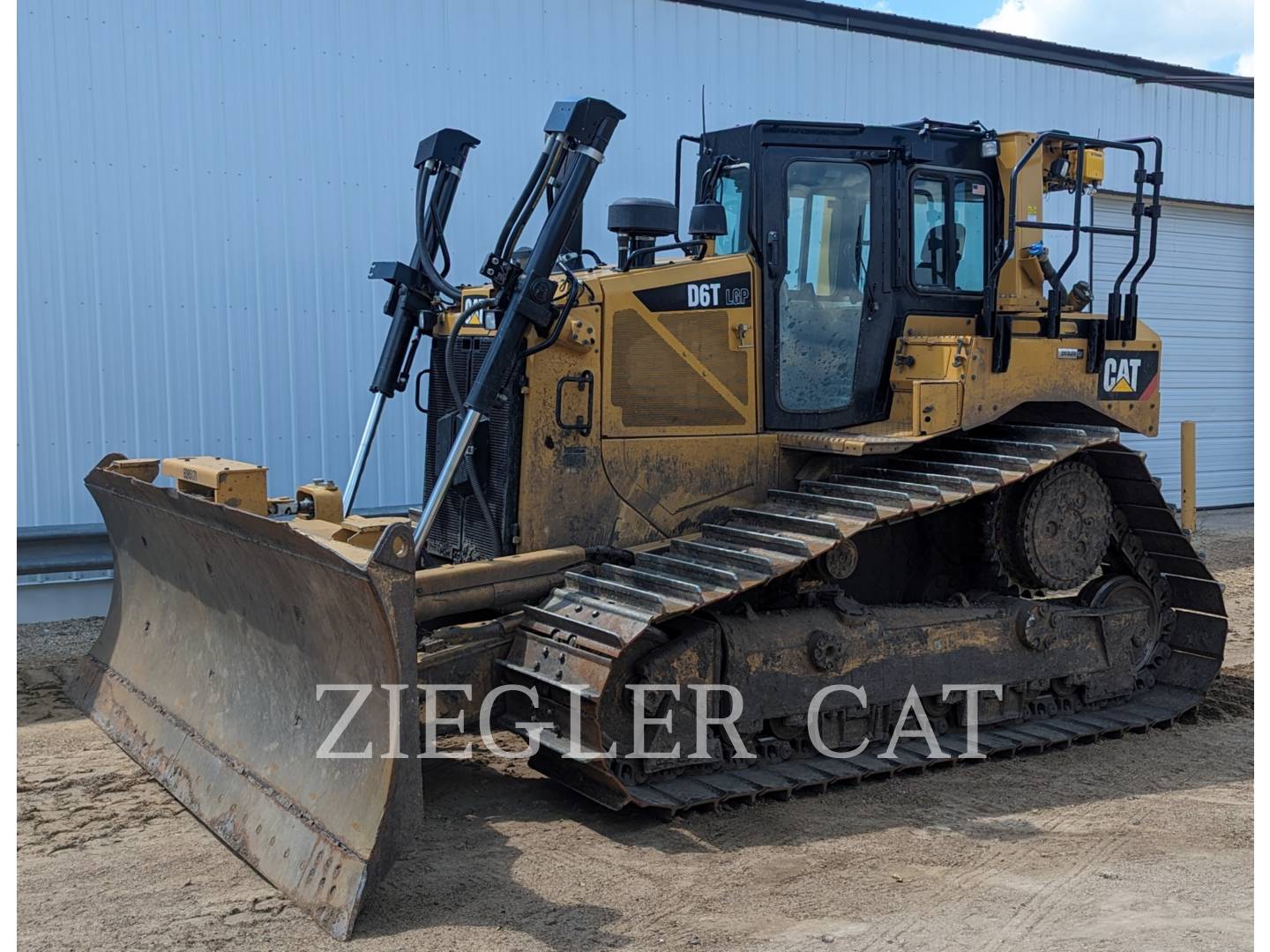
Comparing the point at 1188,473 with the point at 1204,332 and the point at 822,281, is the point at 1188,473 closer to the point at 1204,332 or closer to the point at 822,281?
the point at 1204,332

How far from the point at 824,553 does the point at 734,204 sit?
1.84 metres

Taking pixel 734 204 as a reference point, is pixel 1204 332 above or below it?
below

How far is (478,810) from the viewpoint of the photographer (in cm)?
557

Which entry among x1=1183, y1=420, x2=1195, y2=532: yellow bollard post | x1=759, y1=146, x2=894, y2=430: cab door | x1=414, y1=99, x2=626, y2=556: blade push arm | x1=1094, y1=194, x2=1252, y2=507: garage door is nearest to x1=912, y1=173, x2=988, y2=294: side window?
x1=759, y1=146, x2=894, y2=430: cab door

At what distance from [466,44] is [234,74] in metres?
1.79

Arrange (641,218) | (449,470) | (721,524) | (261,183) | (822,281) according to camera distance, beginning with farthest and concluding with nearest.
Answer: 1. (261,183)
2. (822,281)
3. (721,524)
4. (641,218)
5. (449,470)

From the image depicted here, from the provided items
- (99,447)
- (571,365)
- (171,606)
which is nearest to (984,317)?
(571,365)

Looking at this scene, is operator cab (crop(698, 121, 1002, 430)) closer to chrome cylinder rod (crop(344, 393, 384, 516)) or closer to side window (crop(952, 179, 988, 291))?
side window (crop(952, 179, 988, 291))

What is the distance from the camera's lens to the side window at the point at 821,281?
6461mm

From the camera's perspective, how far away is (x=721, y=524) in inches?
251

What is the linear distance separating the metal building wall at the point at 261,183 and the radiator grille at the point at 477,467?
308 centimetres

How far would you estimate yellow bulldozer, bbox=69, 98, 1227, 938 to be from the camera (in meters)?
5.40

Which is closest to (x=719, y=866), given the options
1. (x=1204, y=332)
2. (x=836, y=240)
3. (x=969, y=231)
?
(x=836, y=240)

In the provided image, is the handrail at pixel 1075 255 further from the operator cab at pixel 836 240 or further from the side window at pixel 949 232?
the operator cab at pixel 836 240
